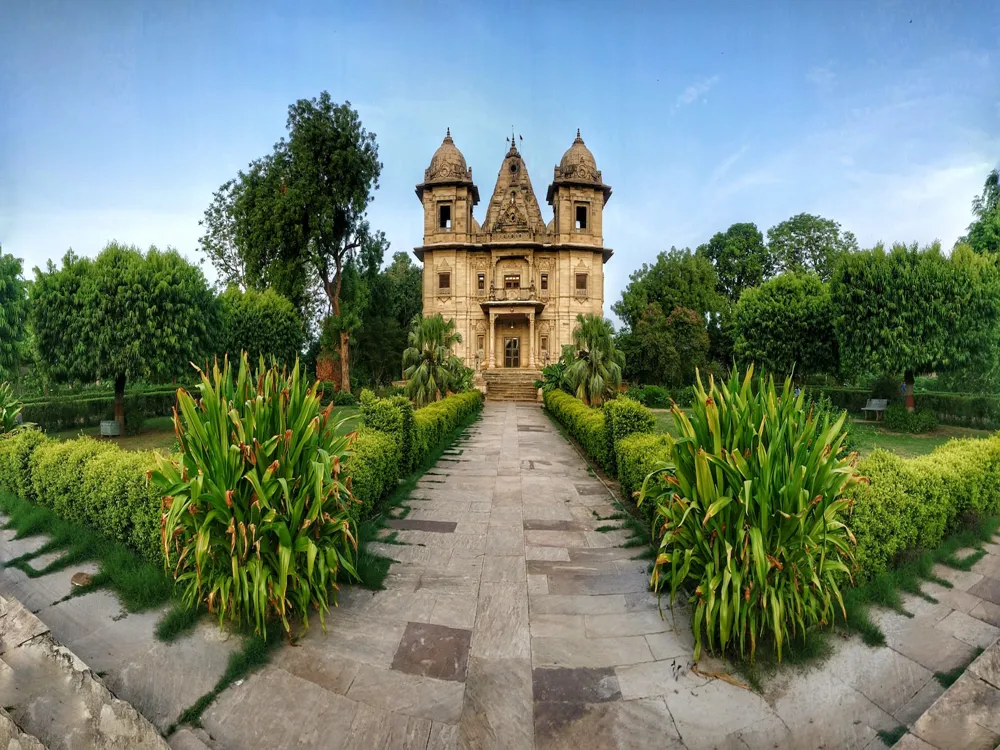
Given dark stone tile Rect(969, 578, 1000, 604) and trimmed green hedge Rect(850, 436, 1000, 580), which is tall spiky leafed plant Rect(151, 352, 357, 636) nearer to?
trimmed green hedge Rect(850, 436, 1000, 580)

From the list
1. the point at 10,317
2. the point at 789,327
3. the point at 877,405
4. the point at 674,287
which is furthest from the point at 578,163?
the point at 10,317

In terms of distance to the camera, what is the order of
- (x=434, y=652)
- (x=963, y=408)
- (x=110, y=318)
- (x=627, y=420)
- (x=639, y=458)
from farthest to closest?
(x=963, y=408), (x=110, y=318), (x=627, y=420), (x=639, y=458), (x=434, y=652)

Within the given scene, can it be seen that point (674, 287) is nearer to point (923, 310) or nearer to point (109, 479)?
point (923, 310)

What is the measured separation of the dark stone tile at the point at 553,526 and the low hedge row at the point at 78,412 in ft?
40.9

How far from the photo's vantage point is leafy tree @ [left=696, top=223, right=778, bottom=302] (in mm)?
33906

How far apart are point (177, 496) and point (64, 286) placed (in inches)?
503

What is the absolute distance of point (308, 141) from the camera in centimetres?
2372

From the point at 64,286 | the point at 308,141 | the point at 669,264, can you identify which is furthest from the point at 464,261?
the point at 64,286

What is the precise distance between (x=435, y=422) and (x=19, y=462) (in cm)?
607

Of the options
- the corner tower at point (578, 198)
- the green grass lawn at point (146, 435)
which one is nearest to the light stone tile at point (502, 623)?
the green grass lawn at point (146, 435)

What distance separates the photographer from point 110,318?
11992 mm

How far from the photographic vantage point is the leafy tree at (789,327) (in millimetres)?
16688

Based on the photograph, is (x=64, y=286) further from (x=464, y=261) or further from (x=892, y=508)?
(x=464, y=261)

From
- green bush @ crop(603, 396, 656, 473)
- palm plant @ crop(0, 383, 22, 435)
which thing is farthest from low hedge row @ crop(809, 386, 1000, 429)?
palm plant @ crop(0, 383, 22, 435)
